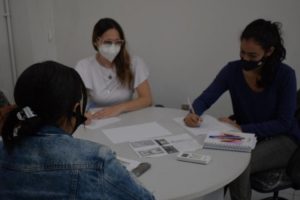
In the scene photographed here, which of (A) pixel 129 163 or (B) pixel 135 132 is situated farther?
(B) pixel 135 132

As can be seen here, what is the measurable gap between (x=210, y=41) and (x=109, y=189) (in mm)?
2275

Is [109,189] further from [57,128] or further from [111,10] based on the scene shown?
[111,10]

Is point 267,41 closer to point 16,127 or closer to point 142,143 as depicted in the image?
point 142,143

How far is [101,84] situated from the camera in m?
2.48

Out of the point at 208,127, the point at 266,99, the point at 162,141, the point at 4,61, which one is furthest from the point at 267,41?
the point at 4,61

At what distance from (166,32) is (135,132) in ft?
4.84

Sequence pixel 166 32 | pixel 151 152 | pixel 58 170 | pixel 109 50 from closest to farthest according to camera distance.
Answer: pixel 58 170 → pixel 151 152 → pixel 109 50 → pixel 166 32

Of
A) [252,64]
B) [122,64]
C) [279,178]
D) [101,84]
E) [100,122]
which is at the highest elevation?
[252,64]

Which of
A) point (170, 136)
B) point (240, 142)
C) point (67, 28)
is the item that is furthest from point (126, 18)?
point (240, 142)

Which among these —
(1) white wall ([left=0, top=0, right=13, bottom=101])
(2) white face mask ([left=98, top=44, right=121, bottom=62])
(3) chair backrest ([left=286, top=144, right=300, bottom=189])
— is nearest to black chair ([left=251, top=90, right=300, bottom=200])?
(3) chair backrest ([left=286, top=144, right=300, bottom=189])

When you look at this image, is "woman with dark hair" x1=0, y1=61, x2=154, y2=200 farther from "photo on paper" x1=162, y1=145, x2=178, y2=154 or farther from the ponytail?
"photo on paper" x1=162, y1=145, x2=178, y2=154

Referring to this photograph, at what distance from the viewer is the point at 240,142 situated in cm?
168

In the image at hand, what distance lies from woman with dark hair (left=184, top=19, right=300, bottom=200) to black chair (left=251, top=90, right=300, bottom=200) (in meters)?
0.04

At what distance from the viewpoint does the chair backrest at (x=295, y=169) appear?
5.93 feet
